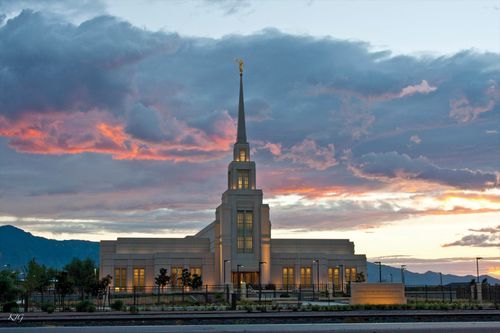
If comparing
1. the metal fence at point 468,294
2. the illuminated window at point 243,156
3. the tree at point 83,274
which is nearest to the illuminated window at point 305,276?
the illuminated window at point 243,156

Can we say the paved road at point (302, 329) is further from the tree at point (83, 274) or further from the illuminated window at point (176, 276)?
the illuminated window at point (176, 276)

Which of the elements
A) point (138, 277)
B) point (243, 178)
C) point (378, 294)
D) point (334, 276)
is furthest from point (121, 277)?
point (378, 294)

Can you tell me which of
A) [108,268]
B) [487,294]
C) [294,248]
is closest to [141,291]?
[108,268]

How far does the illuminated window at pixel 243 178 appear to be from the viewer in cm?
12206

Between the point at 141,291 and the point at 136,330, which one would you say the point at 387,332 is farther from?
the point at 141,291

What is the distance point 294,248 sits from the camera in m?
127

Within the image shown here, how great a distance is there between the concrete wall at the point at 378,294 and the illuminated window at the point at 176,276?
186ft

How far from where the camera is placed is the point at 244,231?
120 metres

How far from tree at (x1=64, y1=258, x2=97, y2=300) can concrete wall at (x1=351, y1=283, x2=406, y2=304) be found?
136ft

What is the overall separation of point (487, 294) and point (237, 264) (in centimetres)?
4700

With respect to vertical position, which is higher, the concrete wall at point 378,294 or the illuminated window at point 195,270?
the illuminated window at point 195,270

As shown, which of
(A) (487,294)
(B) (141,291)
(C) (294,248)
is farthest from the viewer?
(C) (294,248)

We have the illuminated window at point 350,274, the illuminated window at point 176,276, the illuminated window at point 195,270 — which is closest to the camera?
the illuminated window at point 176,276

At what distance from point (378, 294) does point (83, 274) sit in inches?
1814
